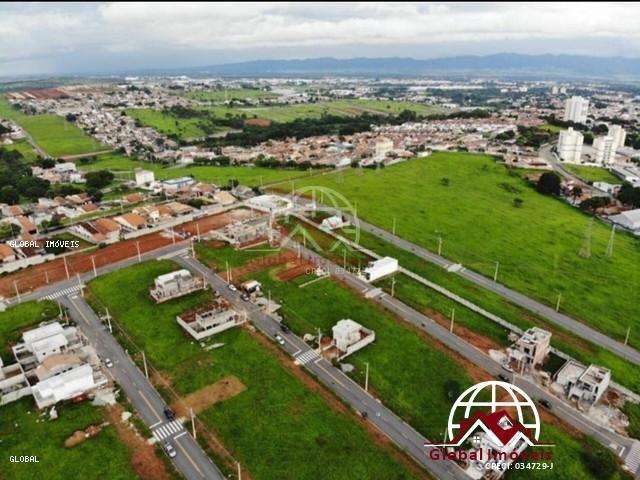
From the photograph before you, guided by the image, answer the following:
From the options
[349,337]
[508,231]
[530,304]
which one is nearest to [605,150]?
[508,231]

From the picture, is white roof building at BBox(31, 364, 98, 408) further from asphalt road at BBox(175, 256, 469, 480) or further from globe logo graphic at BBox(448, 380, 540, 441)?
globe logo graphic at BBox(448, 380, 540, 441)

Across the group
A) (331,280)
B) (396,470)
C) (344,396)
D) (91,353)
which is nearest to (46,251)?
(91,353)

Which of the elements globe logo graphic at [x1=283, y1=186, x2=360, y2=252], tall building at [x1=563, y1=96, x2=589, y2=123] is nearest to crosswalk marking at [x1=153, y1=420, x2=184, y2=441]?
globe logo graphic at [x1=283, y1=186, x2=360, y2=252]

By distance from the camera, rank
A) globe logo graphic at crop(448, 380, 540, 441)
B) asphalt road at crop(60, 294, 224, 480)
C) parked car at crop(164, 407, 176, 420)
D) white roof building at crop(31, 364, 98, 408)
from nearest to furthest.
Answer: asphalt road at crop(60, 294, 224, 480)
globe logo graphic at crop(448, 380, 540, 441)
parked car at crop(164, 407, 176, 420)
white roof building at crop(31, 364, 98, 408)

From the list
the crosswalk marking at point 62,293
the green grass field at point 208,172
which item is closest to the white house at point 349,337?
the crosswalk marking at point 62,293

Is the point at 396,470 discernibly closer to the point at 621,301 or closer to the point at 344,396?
the point at 344,396

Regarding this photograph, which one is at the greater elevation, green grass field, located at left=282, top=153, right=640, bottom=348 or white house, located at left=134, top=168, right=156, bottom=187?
white house, located at left=134, top=168, right=156, bottom=187

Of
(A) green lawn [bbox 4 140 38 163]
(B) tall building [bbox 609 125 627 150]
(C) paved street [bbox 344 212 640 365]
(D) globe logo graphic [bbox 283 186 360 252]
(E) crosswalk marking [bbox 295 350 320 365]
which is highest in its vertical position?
(B) tall building [bbox 609 125 627 150]
